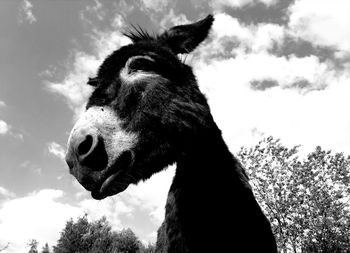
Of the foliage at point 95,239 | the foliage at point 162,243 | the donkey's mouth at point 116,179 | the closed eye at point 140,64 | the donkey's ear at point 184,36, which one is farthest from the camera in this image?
the foliage at point 95,239

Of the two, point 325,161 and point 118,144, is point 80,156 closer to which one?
point 118,144

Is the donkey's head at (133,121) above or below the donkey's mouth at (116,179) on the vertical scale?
above

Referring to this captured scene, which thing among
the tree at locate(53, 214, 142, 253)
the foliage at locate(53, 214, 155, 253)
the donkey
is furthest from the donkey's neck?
the tree at locate(53, 214, 142, 253)

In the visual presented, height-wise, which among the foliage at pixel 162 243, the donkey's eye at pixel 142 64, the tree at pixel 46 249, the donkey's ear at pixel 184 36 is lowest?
the foliage at pixel 162 243

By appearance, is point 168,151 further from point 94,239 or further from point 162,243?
point 94,239

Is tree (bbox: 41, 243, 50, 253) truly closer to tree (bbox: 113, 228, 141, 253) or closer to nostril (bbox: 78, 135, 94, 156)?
tree (bbox: 113, 228, 141, 253)

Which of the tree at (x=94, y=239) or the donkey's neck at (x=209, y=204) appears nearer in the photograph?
the donkey's neck at (x=209, y=204)

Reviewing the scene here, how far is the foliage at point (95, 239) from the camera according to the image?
54.2 metres

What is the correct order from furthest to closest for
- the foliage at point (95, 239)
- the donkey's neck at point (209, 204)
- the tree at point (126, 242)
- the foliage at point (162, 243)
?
the tree at point (126, 242) → the foliage at point (95, 239) → the foliage at point (162, 243) → the donkey's neck at point (209, 204)

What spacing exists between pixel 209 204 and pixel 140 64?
64.6 inches

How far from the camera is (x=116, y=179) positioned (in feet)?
7.29

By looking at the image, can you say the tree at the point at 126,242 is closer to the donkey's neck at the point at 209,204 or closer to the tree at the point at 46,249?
the tree at the point at 46,249

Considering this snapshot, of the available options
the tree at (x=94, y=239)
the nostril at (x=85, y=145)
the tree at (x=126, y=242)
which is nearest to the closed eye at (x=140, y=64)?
the nostril at (x=85, y=145)

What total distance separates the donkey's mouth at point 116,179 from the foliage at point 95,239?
2111 inches
